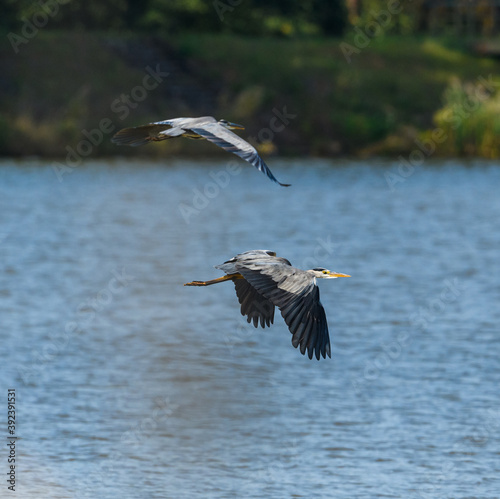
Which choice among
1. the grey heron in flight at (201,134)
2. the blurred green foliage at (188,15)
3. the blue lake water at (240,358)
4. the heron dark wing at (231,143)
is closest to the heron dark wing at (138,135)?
the grey heron in flight at (201,134)

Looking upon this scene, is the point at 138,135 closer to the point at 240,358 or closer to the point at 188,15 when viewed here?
the point at 240,358

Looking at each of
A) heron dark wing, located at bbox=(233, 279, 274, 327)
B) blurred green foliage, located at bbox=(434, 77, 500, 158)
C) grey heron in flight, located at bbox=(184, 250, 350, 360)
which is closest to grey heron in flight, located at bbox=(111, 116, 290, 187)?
grey heron in flight, located at bbox=(184, 250, 350, 360)

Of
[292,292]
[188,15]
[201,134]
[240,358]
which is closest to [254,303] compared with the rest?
[292,292]

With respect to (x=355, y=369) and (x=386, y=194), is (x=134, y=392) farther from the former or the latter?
(x=386, y=194)

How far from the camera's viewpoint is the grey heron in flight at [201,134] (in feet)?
26.7

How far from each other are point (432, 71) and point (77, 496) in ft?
166

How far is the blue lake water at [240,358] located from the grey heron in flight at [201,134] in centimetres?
544

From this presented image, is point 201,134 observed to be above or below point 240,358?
above

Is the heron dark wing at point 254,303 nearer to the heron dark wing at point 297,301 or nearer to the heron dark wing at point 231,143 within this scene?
the heron dark wing at point 297,301

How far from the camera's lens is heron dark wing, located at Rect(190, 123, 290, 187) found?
316 inches

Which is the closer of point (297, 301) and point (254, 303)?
point (297, 301)

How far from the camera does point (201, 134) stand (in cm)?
851

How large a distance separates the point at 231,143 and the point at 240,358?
11.6 metres

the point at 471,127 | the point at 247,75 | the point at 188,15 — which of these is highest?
the point at 471,127
